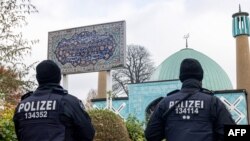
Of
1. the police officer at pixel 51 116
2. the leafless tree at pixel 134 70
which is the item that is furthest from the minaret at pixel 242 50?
the police officer at pixel 51 116

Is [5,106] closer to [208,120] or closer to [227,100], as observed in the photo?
[208,120]

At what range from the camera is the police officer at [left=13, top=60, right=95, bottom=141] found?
3.24 metres

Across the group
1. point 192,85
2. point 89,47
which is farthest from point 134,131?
point 192,85

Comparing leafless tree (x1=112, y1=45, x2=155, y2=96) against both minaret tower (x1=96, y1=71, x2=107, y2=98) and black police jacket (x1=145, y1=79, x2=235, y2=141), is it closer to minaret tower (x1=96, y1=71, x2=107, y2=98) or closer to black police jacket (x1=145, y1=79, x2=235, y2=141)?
minaret tower (x1=96, y1=71, x2=107, y2=98)

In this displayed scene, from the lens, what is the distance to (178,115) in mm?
3463

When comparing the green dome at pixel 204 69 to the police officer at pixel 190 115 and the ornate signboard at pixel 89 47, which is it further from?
the police officer at pixel 190 115

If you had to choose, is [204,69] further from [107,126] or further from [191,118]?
[191,118]

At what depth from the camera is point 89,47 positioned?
14.0m

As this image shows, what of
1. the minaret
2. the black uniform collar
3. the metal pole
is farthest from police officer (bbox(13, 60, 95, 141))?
the minaret

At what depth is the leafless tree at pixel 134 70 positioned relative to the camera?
32.6 metres

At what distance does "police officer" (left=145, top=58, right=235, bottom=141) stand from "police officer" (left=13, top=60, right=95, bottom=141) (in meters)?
0.62

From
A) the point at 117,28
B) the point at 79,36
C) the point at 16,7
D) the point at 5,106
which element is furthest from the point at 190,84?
the point at 79,36

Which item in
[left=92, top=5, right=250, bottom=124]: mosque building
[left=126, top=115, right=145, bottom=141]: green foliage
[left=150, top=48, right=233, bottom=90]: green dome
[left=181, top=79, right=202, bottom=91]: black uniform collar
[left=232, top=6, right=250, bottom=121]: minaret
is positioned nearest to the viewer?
[left=181, top=79, right=202, bottom=91]: black uniform collar

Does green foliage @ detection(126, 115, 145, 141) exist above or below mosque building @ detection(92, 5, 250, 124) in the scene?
below
